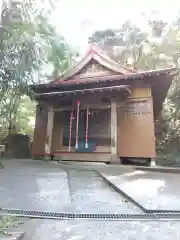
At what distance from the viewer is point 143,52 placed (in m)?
16.6

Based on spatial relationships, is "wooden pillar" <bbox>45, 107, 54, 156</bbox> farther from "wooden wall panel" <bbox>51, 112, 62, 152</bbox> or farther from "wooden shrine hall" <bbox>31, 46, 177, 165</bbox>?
"wooden wall panel" <bbox>51, 112, 62, 152</bbox>

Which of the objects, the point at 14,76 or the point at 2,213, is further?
the point at 14,76

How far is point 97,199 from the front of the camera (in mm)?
3814

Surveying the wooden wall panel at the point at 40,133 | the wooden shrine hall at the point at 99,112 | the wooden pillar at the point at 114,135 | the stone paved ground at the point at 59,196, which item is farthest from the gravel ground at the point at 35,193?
the wooden wall panel at the point at 40,133

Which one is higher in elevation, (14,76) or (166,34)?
(166,34)

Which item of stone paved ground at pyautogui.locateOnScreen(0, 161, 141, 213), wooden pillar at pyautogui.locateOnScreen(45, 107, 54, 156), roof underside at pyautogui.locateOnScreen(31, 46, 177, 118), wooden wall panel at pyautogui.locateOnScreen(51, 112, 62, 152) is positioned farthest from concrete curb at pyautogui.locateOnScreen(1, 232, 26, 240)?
wooden wall panel at pyautogui.locateOnScreen(51, 112, 62, 152)

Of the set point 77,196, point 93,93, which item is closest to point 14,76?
point 77,196

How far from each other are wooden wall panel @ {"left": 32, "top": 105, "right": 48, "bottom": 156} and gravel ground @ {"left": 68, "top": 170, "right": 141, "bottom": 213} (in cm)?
594

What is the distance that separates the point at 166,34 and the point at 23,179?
543 inches

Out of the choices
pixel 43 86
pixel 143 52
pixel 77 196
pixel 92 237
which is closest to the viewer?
pixel 92 237

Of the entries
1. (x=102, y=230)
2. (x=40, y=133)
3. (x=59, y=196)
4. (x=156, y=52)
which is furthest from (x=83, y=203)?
(x=156, y=52)

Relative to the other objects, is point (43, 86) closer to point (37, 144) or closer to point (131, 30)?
point (37, 144)

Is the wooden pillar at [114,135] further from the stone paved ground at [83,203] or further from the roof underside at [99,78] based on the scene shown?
the stone paved ground at [83,203]

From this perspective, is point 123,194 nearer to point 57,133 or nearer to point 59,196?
point 59,196
